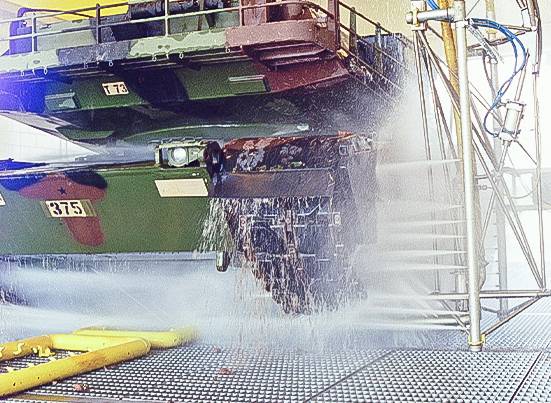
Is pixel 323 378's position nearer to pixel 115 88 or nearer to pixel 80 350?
pixel 80 350

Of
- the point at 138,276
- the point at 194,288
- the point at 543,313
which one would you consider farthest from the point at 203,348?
the point at 543,313

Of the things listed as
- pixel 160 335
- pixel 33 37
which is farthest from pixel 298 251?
pixel 33 37

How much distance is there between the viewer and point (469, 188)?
288 centimetres

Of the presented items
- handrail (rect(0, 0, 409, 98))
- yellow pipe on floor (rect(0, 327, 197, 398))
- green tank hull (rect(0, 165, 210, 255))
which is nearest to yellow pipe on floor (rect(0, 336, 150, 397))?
yellow pipe on floor (rect(0, 327, 197, 398))

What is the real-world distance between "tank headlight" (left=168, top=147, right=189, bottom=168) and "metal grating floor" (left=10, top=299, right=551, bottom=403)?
0.81 meters

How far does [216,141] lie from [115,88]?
69cm

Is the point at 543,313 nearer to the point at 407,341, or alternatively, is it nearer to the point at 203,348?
the point at 407,341

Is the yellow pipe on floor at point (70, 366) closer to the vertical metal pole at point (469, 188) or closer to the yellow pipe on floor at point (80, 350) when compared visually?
the yellow pipe on floor at point (80, 350)

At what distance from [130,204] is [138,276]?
42.4 inches

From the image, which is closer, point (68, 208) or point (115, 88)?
point (68, 208)

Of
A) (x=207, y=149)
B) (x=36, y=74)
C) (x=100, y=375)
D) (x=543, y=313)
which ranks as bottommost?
(x=543, y=313)

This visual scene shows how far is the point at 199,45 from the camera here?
11.5 feet

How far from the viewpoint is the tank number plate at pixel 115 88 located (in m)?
3.92

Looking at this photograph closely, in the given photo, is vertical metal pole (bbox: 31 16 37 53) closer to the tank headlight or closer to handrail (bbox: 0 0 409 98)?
handrail (bbox: 0 0 409 98)
